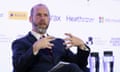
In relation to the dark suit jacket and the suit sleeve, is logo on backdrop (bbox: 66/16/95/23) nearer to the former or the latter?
the dark suit jacket

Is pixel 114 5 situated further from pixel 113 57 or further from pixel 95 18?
pixel 113 57

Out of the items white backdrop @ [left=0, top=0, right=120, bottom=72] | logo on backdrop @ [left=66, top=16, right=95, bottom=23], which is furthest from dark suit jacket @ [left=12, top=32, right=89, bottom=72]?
logo on backdrop @ [left=66, top=16, right=95, bottom=23]

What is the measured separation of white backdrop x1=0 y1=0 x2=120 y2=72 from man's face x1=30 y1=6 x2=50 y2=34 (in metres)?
0.46

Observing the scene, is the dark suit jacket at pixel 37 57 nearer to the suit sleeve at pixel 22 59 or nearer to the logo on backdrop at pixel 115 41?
the suit sleeve at pixel 22 59

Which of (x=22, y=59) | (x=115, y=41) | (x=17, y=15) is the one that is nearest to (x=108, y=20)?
(x=115, y=41)

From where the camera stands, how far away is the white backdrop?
9.84 ft

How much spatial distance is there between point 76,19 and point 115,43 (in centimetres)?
64

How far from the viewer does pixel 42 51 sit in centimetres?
255

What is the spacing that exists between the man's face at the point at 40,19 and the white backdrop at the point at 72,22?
0.46 meters

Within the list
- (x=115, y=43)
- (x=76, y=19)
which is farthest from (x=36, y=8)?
(x=115, y=43)

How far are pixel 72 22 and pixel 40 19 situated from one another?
35.0 inches

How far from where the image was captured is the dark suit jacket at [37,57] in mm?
2293

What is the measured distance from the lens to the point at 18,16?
3086 mm

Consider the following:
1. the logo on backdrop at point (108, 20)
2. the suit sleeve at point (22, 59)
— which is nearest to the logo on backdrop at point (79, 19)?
the logo on backdrop at point (108, 20)
